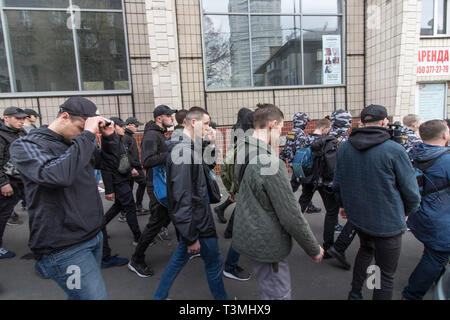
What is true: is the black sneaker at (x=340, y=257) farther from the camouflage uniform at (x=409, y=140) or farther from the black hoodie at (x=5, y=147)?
the black hoodie at (x=5, y=147)

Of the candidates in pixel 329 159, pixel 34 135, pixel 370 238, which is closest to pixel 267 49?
pixel 329 159

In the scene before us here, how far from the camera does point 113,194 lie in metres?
3.69

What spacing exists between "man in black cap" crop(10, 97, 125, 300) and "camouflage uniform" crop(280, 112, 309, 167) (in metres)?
3.06

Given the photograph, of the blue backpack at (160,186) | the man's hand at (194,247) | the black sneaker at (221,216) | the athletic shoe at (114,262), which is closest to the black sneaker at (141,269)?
the athletic shoe at (114,262)

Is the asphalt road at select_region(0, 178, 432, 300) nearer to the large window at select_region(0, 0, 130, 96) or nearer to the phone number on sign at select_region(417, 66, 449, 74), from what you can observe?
the large window at select_region(0, 0, 130, 96)

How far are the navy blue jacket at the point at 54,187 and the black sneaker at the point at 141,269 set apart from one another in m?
1.56

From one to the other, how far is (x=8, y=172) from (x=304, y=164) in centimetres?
401

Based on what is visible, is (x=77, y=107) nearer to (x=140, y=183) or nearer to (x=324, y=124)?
(x=324, y=124)

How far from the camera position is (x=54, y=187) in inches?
63.1

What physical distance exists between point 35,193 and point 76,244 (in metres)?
0.41

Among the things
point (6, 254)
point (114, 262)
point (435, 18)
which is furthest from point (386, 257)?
point (435, 18)
